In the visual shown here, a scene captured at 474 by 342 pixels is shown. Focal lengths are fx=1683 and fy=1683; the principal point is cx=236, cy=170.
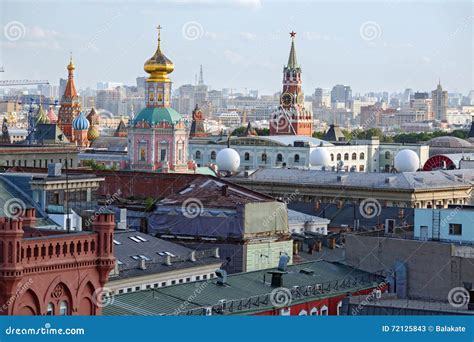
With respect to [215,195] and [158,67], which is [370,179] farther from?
[215,195]

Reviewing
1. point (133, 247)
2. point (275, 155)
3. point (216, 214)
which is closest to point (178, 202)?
point (216, 214)

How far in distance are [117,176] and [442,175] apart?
15913mm

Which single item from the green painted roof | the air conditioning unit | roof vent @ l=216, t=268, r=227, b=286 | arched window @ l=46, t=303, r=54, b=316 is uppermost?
the green painted roof

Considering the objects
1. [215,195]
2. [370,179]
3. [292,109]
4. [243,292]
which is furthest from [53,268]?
[292,109]

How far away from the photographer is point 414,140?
Result: 11006 centimetres

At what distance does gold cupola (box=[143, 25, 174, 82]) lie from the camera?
62.5 metres

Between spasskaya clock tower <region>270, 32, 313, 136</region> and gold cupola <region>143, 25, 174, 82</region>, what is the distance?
30.6 m

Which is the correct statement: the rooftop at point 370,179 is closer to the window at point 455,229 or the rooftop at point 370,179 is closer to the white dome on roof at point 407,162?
the white dome on roof at point 407,162

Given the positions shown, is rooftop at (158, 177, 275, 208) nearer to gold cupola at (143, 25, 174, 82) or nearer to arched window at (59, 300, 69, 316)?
arched window at (59, 300, 69, 316)

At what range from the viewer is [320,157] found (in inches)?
2761

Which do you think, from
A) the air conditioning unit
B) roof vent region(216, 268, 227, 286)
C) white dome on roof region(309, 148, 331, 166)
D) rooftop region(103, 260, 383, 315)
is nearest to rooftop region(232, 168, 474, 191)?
white dome on roof region(309, 148, 331, 166)

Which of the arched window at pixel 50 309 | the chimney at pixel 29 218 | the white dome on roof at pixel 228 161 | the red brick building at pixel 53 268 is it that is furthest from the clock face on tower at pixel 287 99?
the arched window at pixel 50 309

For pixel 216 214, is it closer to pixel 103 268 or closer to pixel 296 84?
pixel 103 268

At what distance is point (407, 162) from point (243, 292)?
136 feet
